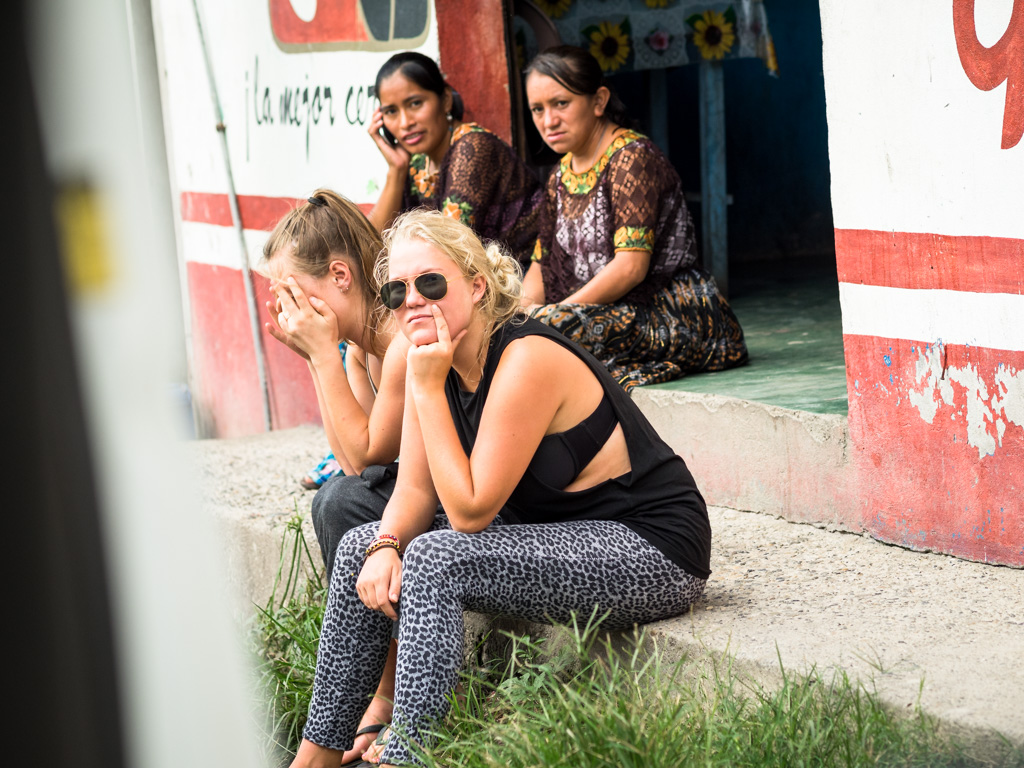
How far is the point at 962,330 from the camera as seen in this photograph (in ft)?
9.10

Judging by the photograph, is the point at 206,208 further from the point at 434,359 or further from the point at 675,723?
the point at 675,723

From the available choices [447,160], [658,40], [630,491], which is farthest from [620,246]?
[658,40]

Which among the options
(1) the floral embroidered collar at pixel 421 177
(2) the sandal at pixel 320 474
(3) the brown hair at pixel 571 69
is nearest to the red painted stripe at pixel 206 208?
(1) the floral embroidered collar at pixel 421 177

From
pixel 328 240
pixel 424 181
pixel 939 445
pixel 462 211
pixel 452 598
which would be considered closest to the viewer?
pixel 452 598

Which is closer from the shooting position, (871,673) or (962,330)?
(871,673)

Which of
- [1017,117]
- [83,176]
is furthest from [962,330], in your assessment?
[83,176]

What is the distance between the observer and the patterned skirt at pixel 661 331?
12.4 ft

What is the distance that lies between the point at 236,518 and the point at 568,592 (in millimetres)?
1953

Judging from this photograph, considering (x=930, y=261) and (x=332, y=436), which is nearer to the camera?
(x=930, y=261)

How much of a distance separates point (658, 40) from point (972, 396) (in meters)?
3.40

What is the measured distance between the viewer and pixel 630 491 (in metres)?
2.54

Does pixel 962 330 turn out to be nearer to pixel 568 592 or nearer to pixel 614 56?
pixel 568 592

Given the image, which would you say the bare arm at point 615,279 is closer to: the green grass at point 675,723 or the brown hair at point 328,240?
the brown hair at point 328,240

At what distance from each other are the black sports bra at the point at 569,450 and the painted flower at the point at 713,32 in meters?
3.48
